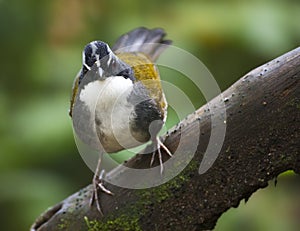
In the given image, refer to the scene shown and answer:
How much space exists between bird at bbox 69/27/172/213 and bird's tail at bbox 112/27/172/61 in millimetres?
512

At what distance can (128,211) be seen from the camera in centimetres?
214

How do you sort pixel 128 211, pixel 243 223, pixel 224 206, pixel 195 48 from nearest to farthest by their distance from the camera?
pixel 224 206
pixel 128 211
pixel 243 223
pixel 195 48

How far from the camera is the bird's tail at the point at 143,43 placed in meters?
2.84

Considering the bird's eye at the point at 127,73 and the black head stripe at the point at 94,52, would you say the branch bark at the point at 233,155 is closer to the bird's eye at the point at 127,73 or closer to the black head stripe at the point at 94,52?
the bird's eye at the point at 127,73

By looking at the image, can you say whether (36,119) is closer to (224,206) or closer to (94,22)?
(94,22)

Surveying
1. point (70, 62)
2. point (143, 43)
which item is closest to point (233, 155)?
→ point (143, 43)

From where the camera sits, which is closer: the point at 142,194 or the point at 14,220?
the point at 142,194

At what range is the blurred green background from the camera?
11.4 feet

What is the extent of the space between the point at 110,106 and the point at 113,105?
0.03ft

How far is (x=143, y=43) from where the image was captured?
9.43ft

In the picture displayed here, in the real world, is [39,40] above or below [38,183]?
above

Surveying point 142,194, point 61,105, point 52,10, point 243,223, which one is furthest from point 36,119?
point 142,194

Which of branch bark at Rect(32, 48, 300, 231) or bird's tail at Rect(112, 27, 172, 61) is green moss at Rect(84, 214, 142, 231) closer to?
branch bark at Rect(32, 48, 300, 231)

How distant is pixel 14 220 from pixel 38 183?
0.27 metres
